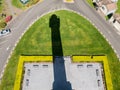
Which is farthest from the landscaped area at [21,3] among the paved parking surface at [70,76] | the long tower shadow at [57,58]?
the paved parking surface at [70,76]

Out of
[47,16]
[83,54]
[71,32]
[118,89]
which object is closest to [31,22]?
[47,16]

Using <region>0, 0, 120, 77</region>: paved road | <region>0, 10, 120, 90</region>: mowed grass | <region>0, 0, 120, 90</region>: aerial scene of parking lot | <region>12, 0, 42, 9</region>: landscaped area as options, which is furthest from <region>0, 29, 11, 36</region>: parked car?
<region>12, 0, 42, 9</region>: landscaped area

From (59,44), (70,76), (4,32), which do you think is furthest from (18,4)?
(70,76)

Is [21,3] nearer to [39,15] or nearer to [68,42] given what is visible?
[39,15]

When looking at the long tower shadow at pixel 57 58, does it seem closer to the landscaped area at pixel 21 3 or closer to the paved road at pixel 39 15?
the paved road at pixel 39 15

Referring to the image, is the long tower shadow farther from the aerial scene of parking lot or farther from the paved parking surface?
the paved parking surface

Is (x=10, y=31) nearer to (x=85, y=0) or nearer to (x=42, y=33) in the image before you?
(x=42, y=33)
